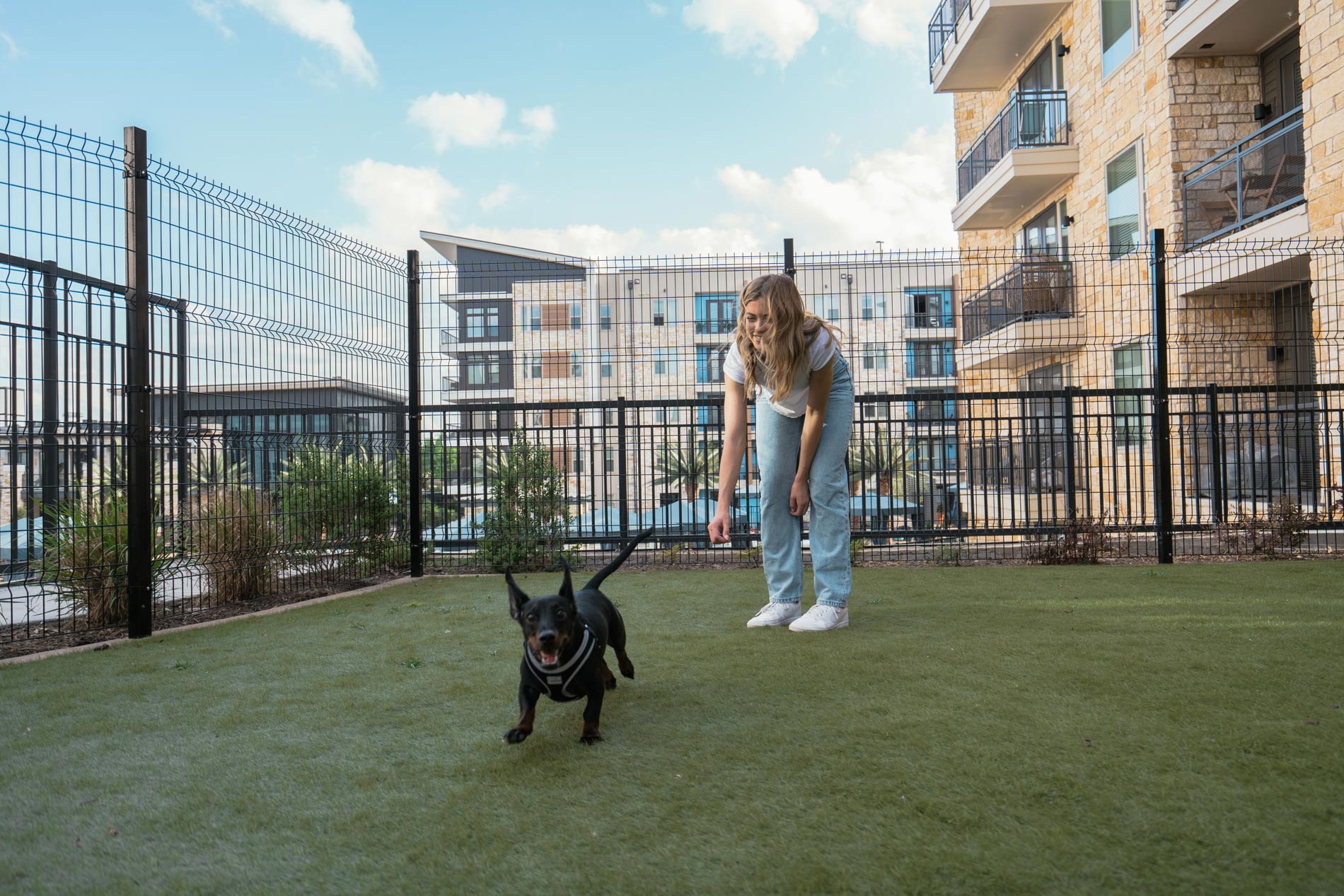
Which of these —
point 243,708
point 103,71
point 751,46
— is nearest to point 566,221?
point 751,46

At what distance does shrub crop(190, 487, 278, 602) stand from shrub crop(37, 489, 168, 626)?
484 mm

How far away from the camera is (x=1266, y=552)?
6.60m

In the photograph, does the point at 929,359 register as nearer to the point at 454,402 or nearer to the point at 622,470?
the point at 622,470

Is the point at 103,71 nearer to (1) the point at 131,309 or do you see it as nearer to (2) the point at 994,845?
(1) the point at 131,309

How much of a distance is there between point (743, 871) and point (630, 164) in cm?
3190

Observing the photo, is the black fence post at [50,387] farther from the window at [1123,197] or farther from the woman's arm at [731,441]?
the window at [1123,197]

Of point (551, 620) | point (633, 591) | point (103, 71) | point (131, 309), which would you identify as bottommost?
point (633, 591)

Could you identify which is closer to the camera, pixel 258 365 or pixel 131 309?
pixel 131 309

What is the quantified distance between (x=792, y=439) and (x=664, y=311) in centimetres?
473

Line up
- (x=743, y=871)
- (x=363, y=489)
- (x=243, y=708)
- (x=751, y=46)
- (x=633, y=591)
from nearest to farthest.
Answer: (x=743, y=871), (x=243, y=708), (x=633, y=591), (x=363, y=489), (x=751, y=46)

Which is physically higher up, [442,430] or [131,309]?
[131,309]

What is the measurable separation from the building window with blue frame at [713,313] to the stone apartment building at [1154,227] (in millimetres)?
2343

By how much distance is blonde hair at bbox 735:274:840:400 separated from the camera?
142 inches

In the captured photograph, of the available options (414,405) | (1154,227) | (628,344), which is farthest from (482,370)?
(1154,227)
